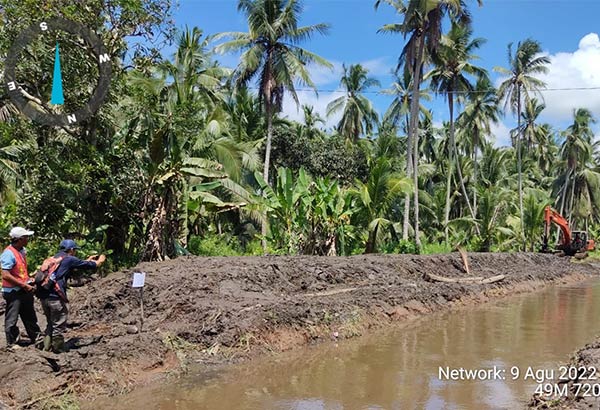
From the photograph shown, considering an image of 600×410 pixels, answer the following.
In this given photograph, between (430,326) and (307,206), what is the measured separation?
6326mm

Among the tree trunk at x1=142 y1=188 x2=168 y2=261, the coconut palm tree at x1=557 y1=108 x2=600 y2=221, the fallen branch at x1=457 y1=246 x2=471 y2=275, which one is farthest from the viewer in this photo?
the coconut palm tree at x1=557 y1=108 x2=600 y2=221

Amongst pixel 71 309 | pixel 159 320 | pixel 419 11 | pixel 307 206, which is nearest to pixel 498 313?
pixel 307 206

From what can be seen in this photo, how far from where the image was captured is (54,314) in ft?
23.9

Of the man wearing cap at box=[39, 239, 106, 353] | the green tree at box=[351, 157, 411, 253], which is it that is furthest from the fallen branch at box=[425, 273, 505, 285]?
the man wearing cap at box=[39, 239, 106, 353]

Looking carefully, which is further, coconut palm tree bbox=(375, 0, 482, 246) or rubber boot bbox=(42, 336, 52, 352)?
coconut palm tree bbox=(375, 0, 482, 246)

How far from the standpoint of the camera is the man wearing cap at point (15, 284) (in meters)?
7.05

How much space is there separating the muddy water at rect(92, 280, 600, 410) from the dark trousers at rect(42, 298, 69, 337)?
4.50ft

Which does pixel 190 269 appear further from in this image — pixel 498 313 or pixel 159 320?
pixel 498 313

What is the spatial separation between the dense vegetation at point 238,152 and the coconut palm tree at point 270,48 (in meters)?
0.06

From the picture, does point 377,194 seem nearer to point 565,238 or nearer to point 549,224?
point 549,224

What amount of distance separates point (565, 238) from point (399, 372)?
27398 millimetres

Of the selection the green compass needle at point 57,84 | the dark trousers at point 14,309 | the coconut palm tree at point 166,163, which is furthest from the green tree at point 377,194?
the dark trousers at point 14,309

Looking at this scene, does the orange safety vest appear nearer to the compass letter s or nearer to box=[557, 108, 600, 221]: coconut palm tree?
the compass letter s

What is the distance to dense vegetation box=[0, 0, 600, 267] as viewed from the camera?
513 inches
